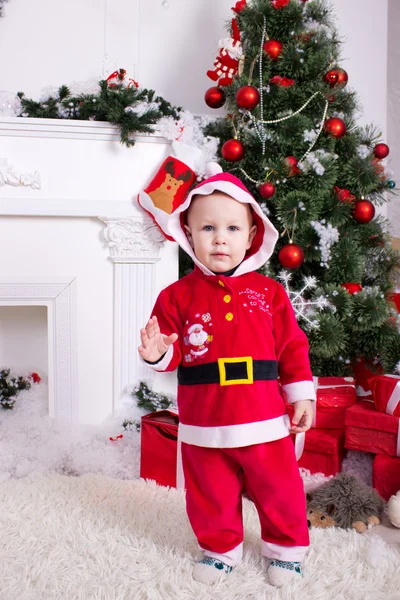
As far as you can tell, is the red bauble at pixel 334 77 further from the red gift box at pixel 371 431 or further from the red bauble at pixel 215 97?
the red gift box at pixel 371 431

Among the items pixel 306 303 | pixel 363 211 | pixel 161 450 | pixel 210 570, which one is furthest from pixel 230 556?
pixel 363 211

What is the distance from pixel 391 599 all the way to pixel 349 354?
44.1 inches

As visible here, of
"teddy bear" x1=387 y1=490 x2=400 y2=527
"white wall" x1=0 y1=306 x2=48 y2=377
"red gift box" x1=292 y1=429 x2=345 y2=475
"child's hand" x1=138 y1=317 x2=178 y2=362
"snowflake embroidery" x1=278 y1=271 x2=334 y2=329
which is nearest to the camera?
"child's hand" x1=138 y1=317 x2=178 y2=362

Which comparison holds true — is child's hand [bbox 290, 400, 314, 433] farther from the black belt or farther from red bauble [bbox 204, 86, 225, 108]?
red bauble [bbox 204, 86, 225, 108]

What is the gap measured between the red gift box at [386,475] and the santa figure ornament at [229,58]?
4.97 feet

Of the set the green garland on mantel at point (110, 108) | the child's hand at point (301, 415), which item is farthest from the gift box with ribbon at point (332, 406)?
the green garland on mantel at point (110, 108)

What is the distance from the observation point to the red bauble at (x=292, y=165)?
6.59 feet

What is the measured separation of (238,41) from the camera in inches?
84.2

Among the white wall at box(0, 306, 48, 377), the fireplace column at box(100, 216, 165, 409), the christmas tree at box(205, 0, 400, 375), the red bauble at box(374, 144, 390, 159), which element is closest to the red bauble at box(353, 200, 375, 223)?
the christmas tree at box(205, 0, 400, 375)

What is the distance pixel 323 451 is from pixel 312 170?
3.24 ft

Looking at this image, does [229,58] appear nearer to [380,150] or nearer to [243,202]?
[380,150]

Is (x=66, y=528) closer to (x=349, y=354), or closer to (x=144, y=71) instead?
(x=349, y=354)

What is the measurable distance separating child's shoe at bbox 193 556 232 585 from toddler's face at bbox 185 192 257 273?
2.13 feet

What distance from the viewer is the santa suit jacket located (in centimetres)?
118
